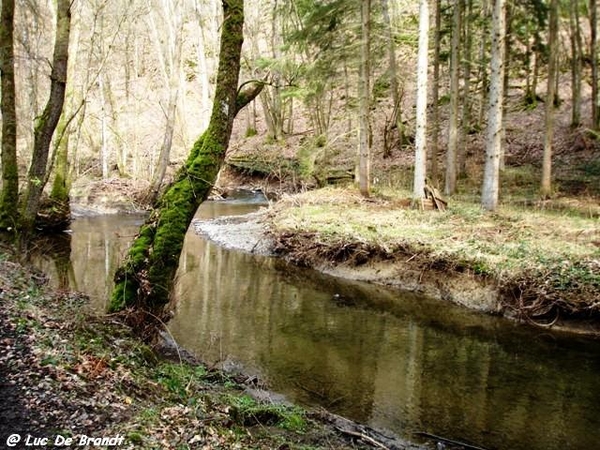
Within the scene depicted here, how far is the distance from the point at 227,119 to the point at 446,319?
5.72 m

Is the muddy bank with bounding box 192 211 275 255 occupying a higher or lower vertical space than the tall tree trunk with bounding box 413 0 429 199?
lower

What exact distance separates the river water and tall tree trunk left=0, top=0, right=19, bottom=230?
1742 mm

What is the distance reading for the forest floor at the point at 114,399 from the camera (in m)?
3.28

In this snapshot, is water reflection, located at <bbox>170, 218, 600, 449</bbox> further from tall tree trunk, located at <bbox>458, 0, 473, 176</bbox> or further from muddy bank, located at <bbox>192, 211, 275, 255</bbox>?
tall tree trunk, located at <bbox>458, 0, 473, 176</bbox>

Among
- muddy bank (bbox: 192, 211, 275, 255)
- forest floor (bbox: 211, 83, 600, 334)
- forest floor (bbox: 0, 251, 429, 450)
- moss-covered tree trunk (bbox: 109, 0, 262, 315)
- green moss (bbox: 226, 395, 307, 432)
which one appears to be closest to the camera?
forest floor (bbox: 0, 251, 429, 450)

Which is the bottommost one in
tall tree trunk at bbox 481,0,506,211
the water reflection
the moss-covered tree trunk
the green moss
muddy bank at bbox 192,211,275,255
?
the water reflection

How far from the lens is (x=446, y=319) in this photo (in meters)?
9.48

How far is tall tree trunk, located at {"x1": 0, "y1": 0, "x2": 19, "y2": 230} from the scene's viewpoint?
873cm

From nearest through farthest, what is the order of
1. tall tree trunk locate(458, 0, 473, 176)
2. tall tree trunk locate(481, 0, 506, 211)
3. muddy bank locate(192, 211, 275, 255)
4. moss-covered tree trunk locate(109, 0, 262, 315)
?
moss-covered tree trunk locate(109, 0, 262, 315) → tall tree trunk locate(481, 0, 506, 211) → muddy bank locate(192, 211, 275, 255) → tall tree trunk locate(458, 0, 473, 176)

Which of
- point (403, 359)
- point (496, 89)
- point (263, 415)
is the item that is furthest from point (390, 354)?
point (496, 89)

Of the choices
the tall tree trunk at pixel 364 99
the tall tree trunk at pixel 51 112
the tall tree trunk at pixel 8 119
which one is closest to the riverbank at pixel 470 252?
the tall tree trunk at pixel 364 99

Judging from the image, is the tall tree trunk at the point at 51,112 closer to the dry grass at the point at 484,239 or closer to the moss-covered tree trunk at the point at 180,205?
the moss-covered tree trunk at the point at 180,205

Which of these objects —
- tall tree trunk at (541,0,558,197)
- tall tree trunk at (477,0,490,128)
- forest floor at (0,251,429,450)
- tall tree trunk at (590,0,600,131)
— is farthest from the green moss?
tall tree trunk at (590,0,600,131)

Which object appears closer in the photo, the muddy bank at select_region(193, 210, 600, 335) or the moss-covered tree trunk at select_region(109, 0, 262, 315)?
the moss-covered tree trunk at select_region(109, 0, 262, 315)
